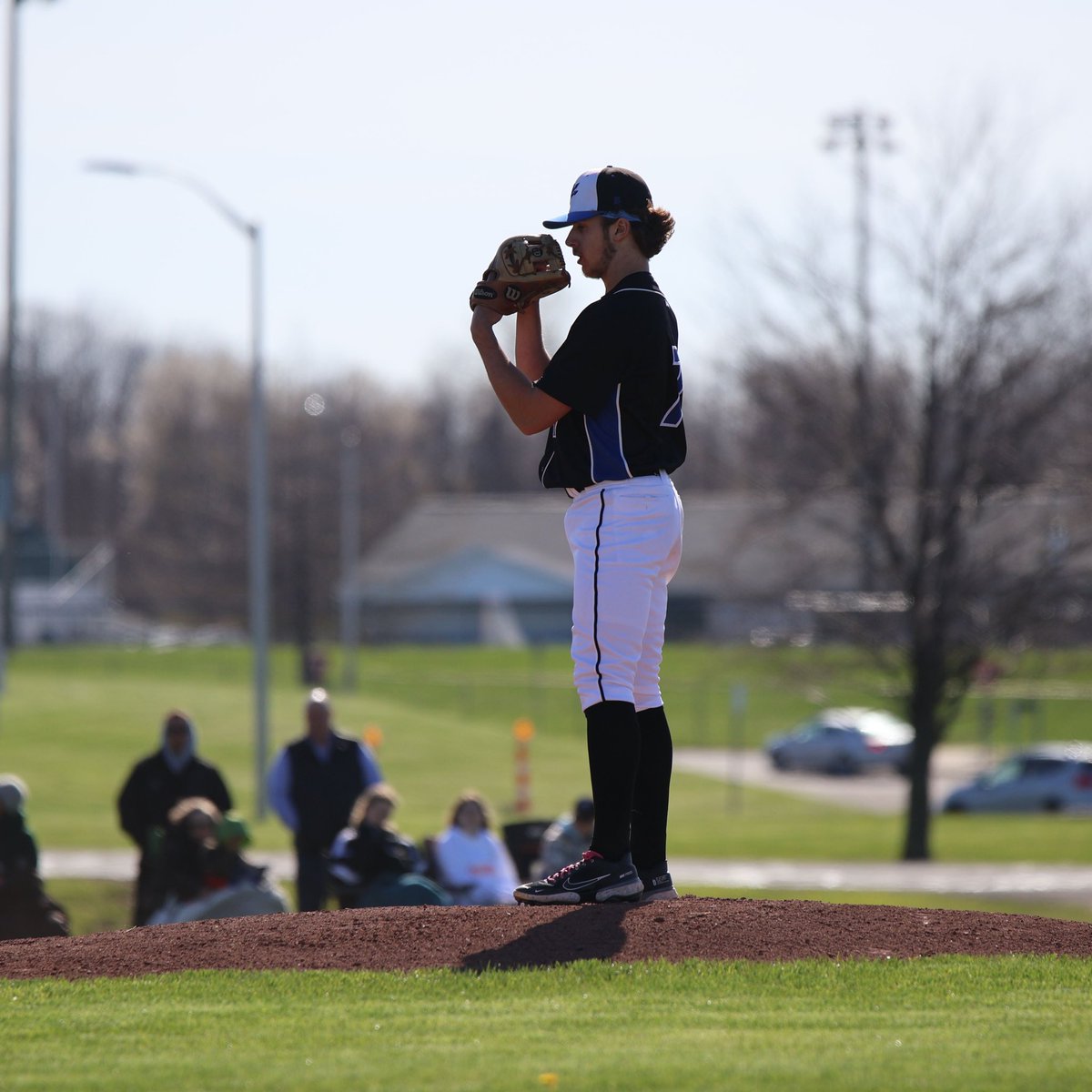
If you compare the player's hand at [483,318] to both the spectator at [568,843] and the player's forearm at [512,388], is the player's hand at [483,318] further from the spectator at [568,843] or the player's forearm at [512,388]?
the spectator at [568,843]

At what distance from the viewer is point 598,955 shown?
17.5ft

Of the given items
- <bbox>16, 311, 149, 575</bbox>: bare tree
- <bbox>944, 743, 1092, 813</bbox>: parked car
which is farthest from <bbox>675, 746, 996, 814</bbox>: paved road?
<bbox>16, 311, 149, 575</bbox>: bare tree

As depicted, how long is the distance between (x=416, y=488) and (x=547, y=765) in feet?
151

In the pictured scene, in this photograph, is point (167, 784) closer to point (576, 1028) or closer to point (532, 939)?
point (532, 939)

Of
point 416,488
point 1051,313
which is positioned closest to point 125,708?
point 1051,313

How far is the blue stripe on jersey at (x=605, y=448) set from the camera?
5.61 m

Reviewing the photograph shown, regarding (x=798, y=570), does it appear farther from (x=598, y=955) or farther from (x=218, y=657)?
(x=218, y=657)

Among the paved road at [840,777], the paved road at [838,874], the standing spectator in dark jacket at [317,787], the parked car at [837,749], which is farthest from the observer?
the parked car at [837,749]

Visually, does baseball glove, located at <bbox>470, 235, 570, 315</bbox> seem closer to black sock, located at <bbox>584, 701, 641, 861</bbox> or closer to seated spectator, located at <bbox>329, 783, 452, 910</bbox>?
black sock, located at <bbox>584, 701, 641, 861</bbox>

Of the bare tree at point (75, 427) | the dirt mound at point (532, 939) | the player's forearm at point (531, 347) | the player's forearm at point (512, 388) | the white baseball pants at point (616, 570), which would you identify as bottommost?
the dirt mound at point (532, 939)

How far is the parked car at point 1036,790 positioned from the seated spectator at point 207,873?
88.3 feet

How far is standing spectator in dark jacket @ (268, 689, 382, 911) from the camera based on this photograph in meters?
12.8

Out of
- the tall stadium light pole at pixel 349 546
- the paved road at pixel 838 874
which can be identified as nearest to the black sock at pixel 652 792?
the paved road at pixel 838 874

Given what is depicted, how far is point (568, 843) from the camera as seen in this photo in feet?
36.7
